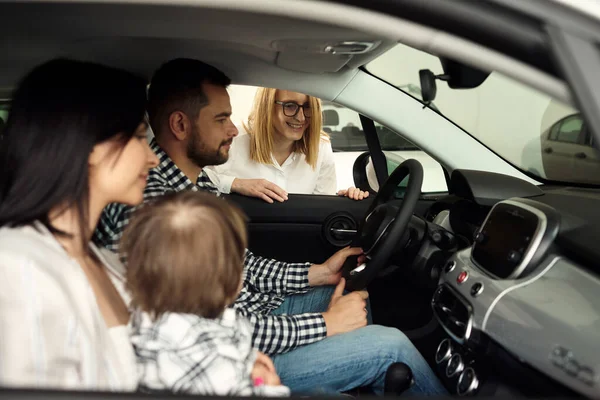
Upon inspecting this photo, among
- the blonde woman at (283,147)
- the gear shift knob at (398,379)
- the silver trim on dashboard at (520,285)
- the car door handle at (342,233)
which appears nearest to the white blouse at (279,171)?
the blonde woman at (283,147)

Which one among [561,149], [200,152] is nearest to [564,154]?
[561,149]

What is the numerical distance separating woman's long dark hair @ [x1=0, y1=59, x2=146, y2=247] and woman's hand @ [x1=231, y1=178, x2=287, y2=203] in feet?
4.24

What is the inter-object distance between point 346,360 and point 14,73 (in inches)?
47.1

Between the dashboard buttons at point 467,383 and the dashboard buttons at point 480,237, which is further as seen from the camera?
the dashboard buttons at point 480,237

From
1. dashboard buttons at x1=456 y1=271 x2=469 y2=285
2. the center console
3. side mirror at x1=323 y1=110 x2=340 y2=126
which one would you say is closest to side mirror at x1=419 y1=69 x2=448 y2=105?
the center console

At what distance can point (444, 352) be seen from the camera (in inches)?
66.9

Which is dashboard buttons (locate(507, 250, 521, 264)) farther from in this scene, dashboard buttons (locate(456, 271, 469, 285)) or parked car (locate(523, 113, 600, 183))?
parked car (locate(523, 113, 600, 183))

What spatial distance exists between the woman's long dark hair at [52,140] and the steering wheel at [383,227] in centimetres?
81

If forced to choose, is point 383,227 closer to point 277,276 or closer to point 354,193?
point 277,276

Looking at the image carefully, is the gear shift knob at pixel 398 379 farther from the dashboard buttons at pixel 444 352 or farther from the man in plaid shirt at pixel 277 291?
the dashboard buttons at pixel 444 352

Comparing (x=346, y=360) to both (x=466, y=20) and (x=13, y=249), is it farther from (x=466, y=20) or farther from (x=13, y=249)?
(x=466, y=20)

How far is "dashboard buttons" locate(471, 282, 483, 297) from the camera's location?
5.07 feet

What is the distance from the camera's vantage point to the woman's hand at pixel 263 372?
1229 millimetres

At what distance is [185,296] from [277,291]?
35.4 inches
